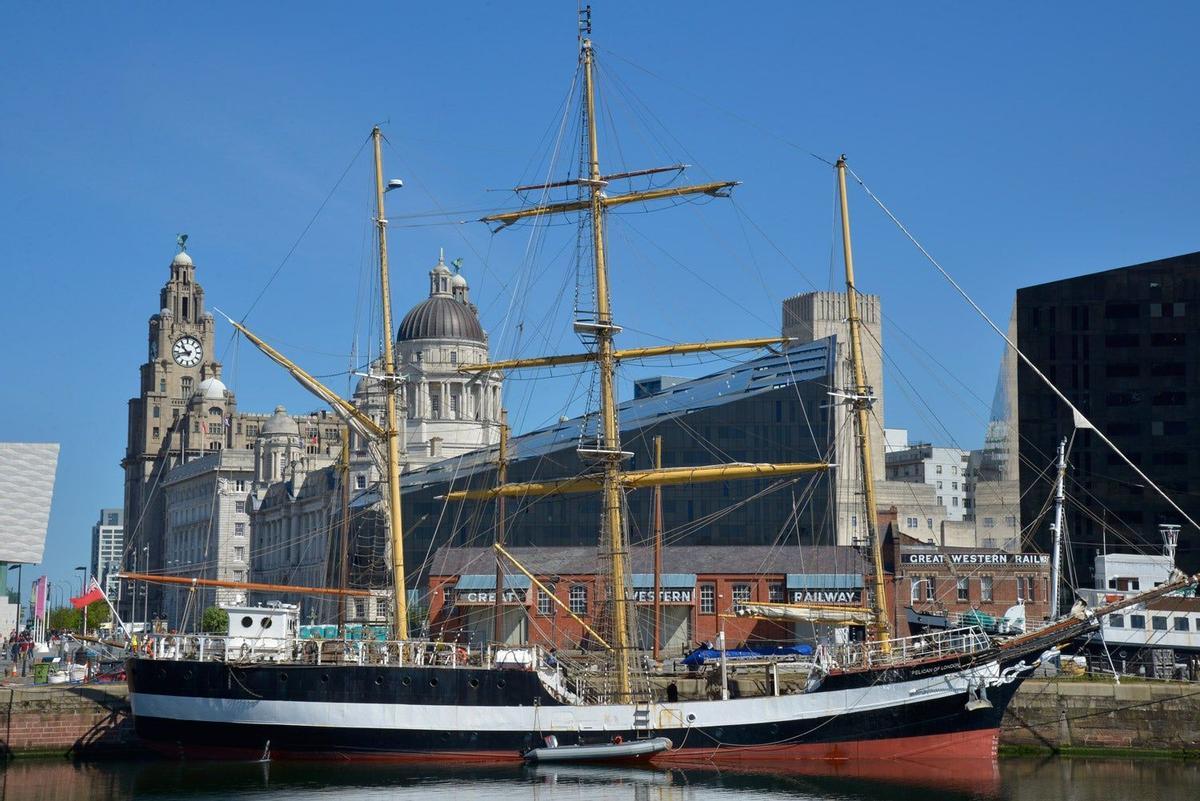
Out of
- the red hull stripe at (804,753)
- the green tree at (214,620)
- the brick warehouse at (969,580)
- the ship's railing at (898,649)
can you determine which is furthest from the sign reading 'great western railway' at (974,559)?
the green tree at (214,620)

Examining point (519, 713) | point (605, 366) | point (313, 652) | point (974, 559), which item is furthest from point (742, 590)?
point (313, 652)

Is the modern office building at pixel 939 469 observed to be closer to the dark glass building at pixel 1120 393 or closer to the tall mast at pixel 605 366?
the dark glass building at pixel 1120 393

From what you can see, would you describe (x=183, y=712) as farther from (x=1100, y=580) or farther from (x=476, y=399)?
(x=476, y=399)

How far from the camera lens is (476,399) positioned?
7352 inches

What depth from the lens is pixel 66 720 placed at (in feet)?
184

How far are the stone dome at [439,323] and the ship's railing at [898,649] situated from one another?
5502 inches

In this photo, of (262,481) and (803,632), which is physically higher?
(262,481)

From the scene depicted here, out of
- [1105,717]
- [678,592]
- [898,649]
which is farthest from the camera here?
[678,592]

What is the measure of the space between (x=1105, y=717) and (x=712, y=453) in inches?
2160

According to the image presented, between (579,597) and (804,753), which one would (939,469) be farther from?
(804,753)

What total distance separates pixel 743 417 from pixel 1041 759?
56.2 m

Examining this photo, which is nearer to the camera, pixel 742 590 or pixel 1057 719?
pixel 1057 719

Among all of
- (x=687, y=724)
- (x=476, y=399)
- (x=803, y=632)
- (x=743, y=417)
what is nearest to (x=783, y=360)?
(x=743, y=417)

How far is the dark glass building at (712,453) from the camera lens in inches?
4195
